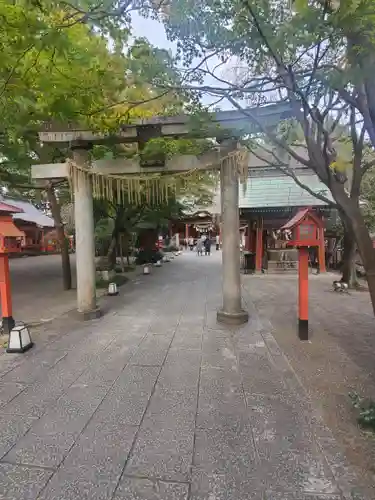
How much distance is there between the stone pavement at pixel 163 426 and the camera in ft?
7.84

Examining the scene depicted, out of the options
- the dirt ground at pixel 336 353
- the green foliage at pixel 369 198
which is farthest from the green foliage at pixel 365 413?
the green foliage at pixel 369 198

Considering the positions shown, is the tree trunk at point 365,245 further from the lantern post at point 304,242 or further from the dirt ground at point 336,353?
the lantern post at point 304,242

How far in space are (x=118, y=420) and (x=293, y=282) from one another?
10.7 metres

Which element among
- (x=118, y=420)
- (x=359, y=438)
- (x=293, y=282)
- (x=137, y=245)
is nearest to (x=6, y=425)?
(x=118, y=420)

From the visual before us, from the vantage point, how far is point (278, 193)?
49.2ft

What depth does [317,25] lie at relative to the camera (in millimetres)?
2705

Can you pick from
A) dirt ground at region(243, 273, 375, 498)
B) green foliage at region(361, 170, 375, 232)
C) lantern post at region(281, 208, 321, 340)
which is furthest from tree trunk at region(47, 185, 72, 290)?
green foliage at region(361, 170, 375, 232)

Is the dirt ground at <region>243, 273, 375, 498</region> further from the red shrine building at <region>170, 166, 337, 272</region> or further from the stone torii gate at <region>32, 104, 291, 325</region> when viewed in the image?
the red shrine building at <region>170, 166, 337, 272</region>

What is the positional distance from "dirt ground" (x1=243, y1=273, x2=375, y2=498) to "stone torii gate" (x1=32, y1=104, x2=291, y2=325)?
1.31m

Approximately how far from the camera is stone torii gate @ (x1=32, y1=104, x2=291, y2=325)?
6660 millimetres

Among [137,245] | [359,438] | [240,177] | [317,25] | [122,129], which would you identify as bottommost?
[359,438]

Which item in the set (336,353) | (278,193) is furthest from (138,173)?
(278,193)

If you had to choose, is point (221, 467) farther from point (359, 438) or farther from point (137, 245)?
point (137, 245)

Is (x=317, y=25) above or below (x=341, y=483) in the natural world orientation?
above
